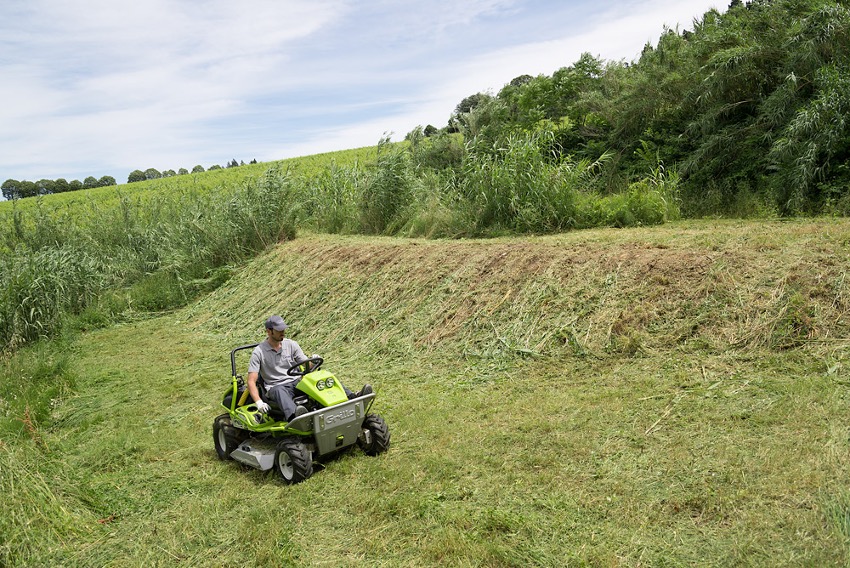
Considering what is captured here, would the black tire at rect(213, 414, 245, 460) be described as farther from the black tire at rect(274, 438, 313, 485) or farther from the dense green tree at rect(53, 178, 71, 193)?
the dense green tree at rect(53, 178, 71, 193)

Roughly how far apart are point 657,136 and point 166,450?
1087 centimetres

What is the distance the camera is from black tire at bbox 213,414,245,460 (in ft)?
18.0

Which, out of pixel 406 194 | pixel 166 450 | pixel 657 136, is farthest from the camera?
pixel 406 194

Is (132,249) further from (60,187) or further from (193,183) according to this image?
(60,187)

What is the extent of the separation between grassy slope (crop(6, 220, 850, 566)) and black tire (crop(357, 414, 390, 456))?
4.4 inches

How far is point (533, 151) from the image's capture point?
1064 centimetres

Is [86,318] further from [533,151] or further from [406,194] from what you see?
[533,151]

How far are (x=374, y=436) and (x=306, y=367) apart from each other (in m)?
0.97

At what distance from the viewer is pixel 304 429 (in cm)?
485

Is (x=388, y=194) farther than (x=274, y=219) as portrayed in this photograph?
No

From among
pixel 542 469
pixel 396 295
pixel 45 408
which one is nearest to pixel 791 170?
pixel 396 295

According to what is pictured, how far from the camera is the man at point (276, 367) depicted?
5.06 metres

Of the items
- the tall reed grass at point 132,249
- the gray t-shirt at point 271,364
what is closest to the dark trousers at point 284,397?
the gray t-shirt at point 271,364

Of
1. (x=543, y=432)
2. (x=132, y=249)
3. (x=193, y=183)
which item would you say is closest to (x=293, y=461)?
(x=543, y=432)
